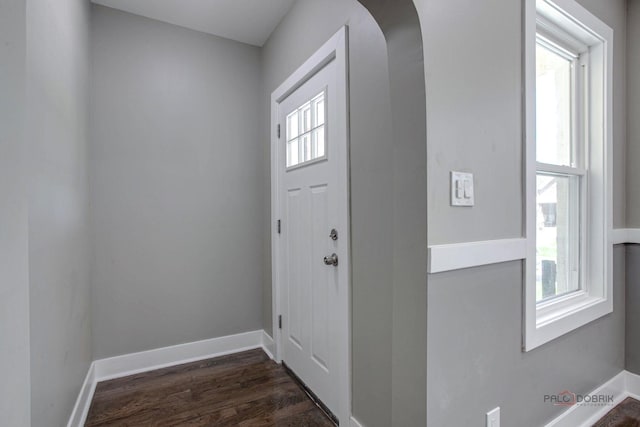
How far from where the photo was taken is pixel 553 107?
1.75 metres

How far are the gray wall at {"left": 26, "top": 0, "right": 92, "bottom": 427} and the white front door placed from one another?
1221 millimetres

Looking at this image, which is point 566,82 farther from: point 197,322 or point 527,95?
point 197,322

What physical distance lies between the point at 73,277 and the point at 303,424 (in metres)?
1.46

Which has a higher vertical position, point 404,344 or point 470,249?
point 470,249

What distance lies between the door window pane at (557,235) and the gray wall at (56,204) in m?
2.21

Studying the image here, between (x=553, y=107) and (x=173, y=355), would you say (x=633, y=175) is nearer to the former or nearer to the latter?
→ (x=553, y=107)

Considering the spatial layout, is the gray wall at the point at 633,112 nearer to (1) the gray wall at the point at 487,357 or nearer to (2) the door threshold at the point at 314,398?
(1) the gray wall at the point at 487,357

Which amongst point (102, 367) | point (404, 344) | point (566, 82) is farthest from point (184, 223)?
point (566, 82)

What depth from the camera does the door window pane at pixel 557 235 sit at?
65.6 inches

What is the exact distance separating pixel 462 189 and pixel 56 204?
1677mm

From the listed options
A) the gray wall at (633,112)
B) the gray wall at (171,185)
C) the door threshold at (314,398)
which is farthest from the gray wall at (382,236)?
the gray wall at (633,112)

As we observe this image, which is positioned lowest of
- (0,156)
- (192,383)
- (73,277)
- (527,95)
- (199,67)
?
(192,383)

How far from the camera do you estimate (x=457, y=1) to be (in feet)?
3.66

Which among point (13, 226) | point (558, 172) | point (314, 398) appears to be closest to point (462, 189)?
point (558, 172)
